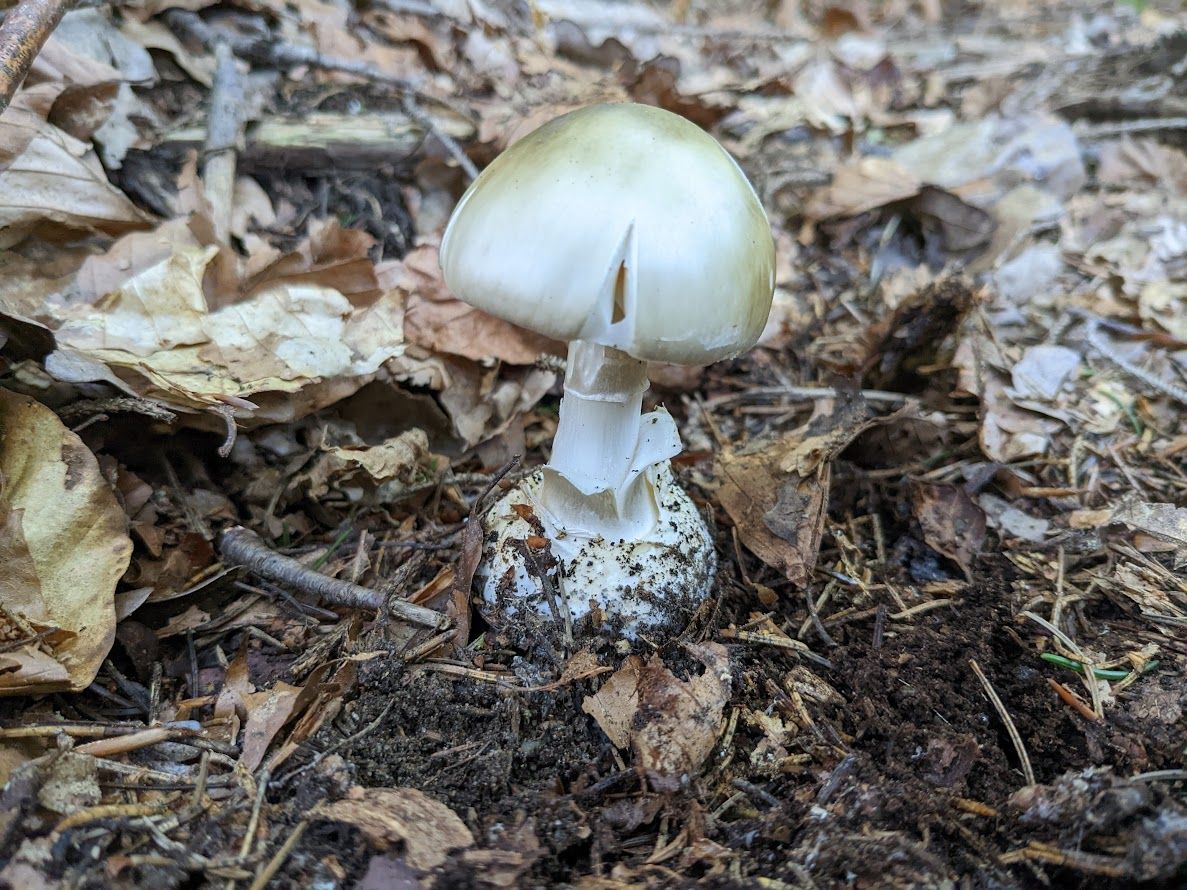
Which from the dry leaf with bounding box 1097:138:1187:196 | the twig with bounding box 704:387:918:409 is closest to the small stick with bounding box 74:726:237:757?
the twig with bounding box 704:387:918:409

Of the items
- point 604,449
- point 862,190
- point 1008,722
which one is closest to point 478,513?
point 604,449

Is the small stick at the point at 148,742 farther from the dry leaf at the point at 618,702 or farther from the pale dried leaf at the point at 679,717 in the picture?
the pale dried leaf at the point at 679,717

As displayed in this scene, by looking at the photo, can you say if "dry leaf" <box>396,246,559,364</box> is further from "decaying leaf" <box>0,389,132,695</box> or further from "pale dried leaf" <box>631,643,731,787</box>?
"pale dried leaf" <box>631,643,731,787</box>

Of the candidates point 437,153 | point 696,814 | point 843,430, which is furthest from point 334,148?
point 696,814

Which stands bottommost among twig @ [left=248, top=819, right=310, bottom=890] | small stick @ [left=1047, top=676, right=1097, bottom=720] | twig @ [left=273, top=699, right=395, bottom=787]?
twig @ [left=273, top=699, right=395, bottom=787]

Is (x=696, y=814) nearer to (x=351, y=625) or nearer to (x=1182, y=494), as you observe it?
(x=351, y=625)

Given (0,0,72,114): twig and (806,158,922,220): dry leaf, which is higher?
(0,0,72,114): twig
